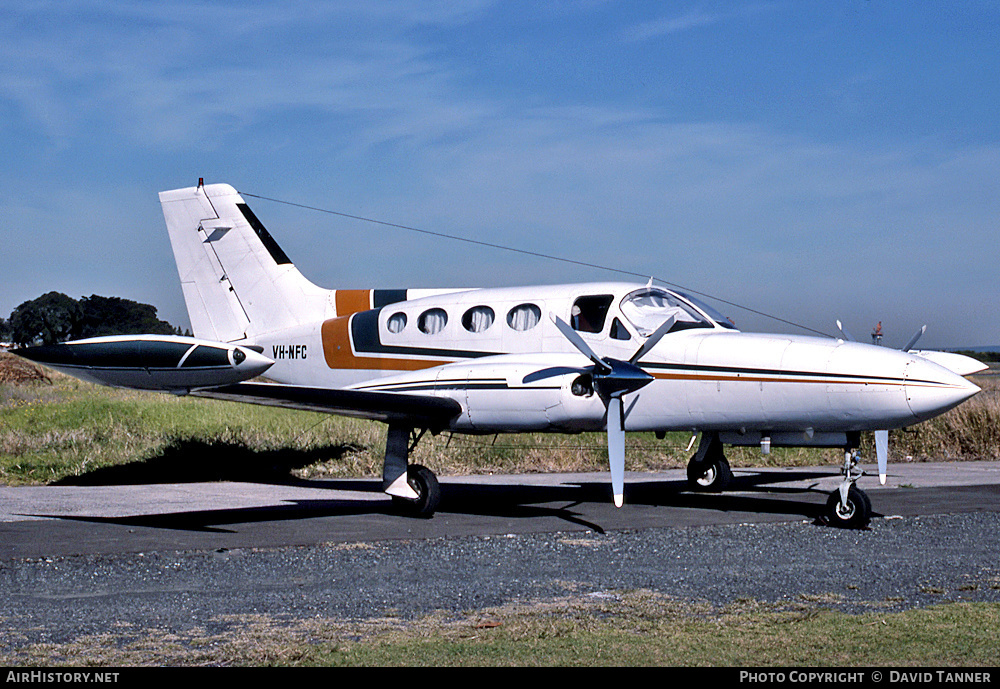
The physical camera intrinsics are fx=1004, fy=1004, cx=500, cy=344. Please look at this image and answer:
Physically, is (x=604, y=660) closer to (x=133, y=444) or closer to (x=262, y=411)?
(x=133, y=444)

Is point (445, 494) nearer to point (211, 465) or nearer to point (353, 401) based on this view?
point (353, 401)

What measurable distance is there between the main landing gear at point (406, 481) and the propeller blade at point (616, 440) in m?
2.44

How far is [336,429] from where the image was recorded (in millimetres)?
22750

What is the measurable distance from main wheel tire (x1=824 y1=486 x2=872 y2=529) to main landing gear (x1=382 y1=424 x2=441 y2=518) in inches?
199

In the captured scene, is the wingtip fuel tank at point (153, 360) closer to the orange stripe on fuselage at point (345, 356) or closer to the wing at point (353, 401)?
the wing at point (353, 401)

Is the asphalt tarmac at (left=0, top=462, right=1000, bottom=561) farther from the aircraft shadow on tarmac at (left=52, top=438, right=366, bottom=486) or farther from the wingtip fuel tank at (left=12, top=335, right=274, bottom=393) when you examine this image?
the wingtip fuel tank at (left=12, top=335, right=274, bottom=393)

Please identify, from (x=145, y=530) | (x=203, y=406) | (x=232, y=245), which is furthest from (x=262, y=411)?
(x=145, y=530)

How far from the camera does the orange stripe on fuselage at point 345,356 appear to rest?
1549 cm

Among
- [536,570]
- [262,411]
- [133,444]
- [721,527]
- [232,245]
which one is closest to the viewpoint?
[536,570]

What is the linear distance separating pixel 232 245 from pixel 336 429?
559 centimetres

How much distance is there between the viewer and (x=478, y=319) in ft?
48.8

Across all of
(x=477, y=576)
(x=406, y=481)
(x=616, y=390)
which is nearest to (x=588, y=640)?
(x=477, y=576)

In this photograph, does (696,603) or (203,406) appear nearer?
(696,603)

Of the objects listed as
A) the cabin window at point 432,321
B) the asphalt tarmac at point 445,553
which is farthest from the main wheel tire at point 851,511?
the cabin window at point 432,321
